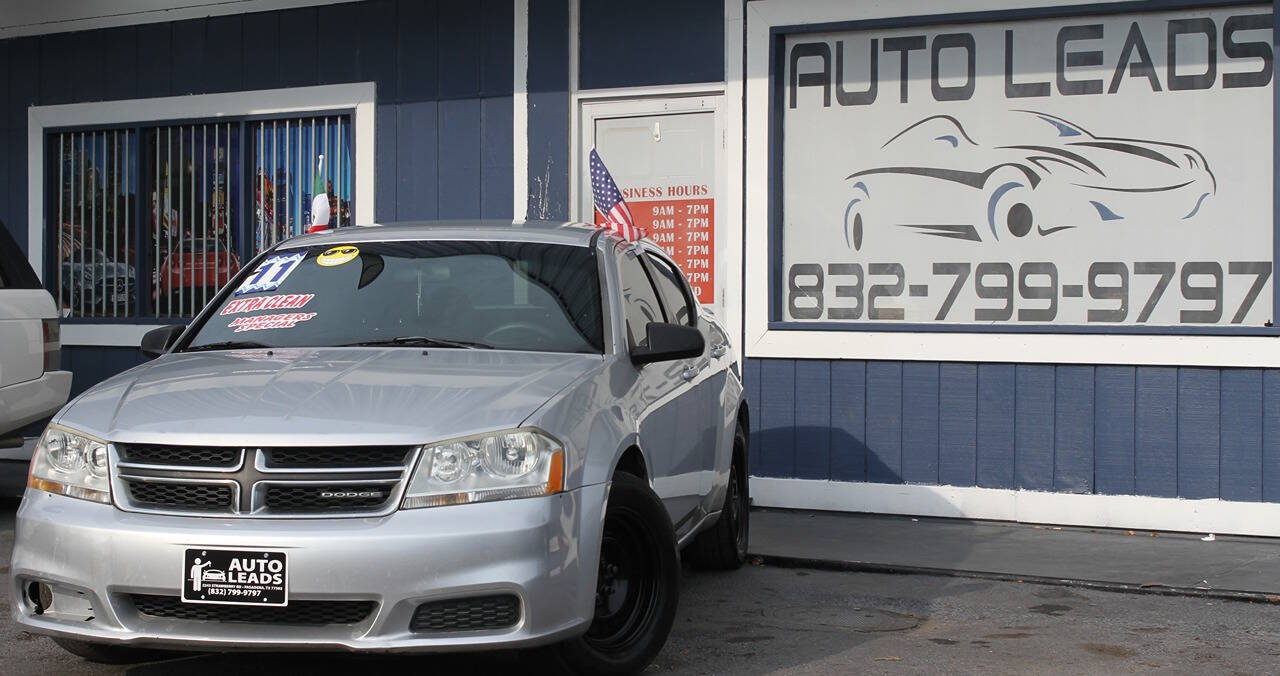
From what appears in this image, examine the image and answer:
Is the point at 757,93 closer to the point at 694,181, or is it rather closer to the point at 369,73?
the point at 694,181

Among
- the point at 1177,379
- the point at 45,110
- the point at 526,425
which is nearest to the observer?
the point at 526,425

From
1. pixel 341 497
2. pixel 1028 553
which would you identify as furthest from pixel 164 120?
pixel 341 497

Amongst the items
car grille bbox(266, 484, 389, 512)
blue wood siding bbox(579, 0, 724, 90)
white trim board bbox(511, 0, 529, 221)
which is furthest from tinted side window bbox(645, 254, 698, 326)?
white trim board bbox(511, 0, 529, 221)

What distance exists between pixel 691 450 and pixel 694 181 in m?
4.28

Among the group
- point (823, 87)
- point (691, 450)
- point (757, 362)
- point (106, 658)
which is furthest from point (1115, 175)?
point (106, 658)

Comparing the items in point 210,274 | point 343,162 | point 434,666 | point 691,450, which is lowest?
point 434,666

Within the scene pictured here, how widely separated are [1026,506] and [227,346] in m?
5.37

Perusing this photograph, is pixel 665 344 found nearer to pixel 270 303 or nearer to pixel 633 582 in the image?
pixel 633 582

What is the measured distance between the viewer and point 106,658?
16.6 feet

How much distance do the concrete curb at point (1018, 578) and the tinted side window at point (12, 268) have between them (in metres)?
4.56

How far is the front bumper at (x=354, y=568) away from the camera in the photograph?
413 cm

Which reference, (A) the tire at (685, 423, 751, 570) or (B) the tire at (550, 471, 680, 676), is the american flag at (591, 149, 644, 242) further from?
(B) the tire at (550, 471, 680, 676)

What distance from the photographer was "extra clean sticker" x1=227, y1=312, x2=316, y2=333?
18.1 feet

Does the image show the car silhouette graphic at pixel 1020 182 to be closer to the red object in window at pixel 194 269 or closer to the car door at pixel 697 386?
the car door at pixel 697 386
